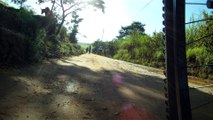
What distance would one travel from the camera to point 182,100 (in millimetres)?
1349

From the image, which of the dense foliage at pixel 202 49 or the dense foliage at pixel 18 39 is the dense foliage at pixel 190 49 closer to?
the dense foliage at pixel 202 49

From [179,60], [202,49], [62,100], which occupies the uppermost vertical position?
[202,49]

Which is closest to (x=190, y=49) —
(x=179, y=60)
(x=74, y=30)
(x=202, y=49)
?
(x=202, y=49)

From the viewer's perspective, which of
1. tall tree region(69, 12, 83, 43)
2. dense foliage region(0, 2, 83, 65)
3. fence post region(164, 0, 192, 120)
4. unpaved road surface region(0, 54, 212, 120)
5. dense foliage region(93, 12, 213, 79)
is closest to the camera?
fence post region(164, 0, 192, 120)

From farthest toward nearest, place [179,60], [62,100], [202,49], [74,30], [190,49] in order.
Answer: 1. [74,30]
2. [190,49]
3. [202,49]
4. [62,100]
5. [179,60]

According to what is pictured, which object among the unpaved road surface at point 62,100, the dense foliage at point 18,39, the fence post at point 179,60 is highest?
the dense foliage at point 18,39

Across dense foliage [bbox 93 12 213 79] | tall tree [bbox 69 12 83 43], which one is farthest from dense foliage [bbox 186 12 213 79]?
tall tree [bbox 69 12 83 43]

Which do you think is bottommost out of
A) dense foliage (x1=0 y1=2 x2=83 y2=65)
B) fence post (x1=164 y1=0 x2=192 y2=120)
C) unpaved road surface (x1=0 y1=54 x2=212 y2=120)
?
unpaved road surface (x1=0 y1=54 x2=212 y2=120)

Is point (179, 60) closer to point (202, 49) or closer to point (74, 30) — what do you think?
point (202, 49)

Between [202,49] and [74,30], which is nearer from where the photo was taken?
[202,49]

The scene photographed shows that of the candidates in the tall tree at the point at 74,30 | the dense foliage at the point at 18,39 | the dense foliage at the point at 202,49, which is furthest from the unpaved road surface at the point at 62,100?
the tall tree at the point at 74,30

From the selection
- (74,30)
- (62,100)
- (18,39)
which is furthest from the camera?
(74,30)

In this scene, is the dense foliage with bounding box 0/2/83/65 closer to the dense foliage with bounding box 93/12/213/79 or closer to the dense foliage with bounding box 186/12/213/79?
the dense foliage with bounding box 93/12/213/79

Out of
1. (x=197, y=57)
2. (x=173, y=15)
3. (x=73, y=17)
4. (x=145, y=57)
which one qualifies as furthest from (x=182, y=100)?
(x=73, y=17)
